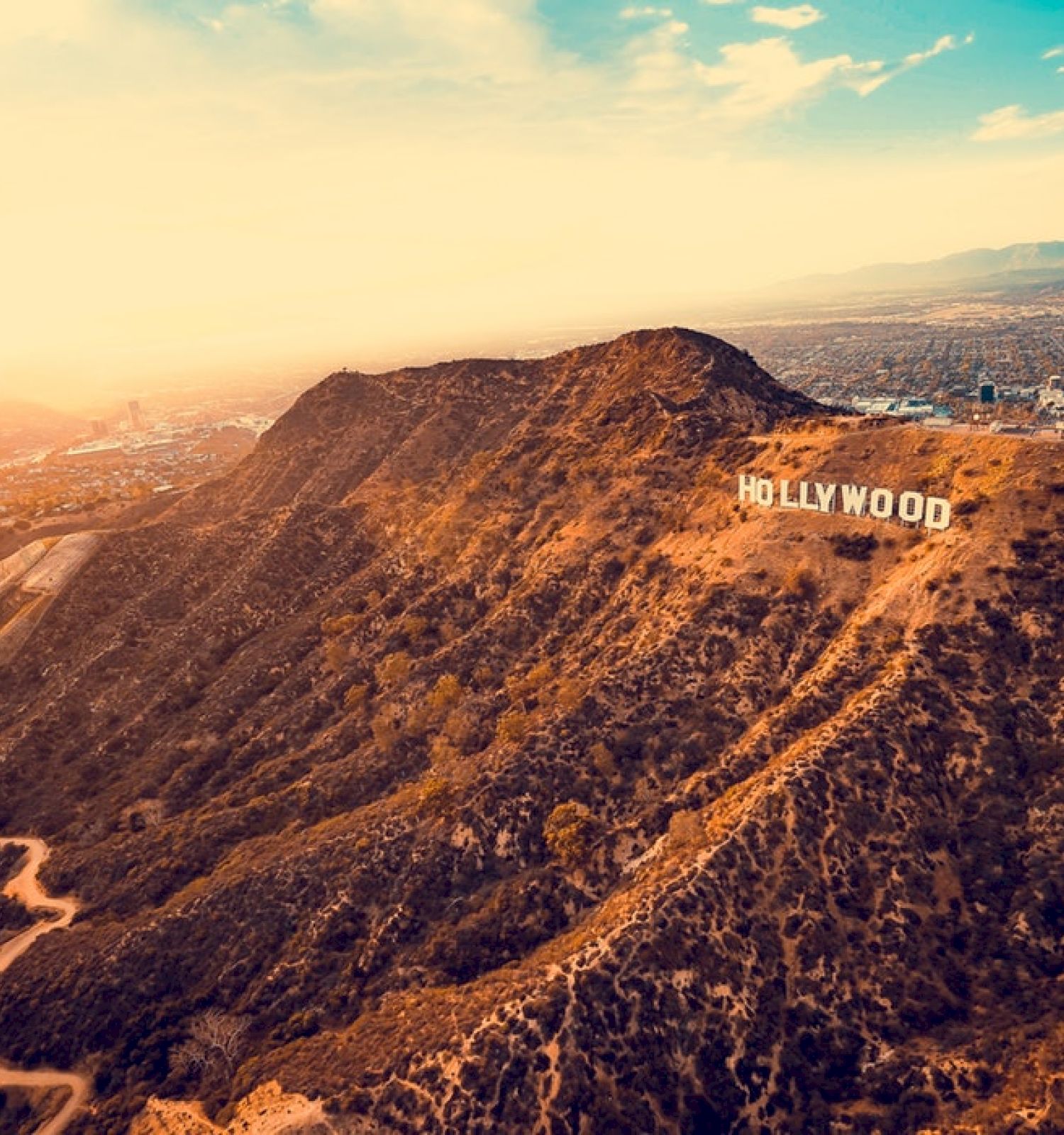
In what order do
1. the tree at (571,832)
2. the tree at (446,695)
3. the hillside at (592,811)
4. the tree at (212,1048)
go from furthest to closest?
1. the tree at (446,695)
2. the tree at (571,832)
3. the tree at (212,1048)
4. the hillside at (592,811)

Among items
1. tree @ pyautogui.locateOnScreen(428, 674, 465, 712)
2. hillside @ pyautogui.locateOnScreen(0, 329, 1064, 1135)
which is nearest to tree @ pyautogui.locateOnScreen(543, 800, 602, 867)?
hillside @ pyautogui.locateOnScreen(0, 329, 1064, 1135)

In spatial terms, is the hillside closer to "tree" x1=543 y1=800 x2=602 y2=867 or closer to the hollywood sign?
"tree" x1=543 y1=800 x2=602 y2=867

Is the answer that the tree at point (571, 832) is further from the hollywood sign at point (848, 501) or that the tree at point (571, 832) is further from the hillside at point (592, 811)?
the hollywood sign at point (848, 501)

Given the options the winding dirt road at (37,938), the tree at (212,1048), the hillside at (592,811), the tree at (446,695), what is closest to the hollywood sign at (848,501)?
the hillside at (592,811)

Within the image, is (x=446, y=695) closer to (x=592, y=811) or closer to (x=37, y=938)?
(x=592, y=811)

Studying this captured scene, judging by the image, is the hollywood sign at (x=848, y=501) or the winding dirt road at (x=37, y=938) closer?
the winding dirt road at (x=37, y=938)

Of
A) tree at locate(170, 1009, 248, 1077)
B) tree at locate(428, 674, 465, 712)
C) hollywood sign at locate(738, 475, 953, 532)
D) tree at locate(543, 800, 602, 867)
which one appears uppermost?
hollywood sign at locate(738, 475, 953, 532)
